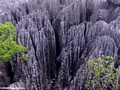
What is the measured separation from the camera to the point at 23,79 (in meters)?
15.4

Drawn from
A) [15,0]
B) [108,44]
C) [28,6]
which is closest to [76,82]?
[108,44]

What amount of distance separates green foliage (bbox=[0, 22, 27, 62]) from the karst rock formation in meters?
0.71

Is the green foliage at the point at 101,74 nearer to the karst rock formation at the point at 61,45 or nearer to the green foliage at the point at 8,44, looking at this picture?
the karst rock formation at the point at 61,45

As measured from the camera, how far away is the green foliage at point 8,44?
15.0 meters

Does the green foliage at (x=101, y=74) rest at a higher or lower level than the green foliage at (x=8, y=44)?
lower

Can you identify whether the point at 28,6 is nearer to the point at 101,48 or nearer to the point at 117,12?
the point at 117,12

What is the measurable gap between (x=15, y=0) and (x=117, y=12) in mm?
13475

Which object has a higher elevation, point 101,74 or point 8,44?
point 8,44

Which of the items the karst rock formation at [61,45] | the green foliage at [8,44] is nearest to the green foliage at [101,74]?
the karst rock formation at [61,45]

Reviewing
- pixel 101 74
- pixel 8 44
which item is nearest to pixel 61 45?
pixel 8 44

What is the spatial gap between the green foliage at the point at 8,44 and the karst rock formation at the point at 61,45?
713 millimetres

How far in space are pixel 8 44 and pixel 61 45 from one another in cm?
557

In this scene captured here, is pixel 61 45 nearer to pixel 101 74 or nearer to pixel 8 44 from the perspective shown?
pixel 8 44

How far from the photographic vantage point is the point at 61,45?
62.8ft
